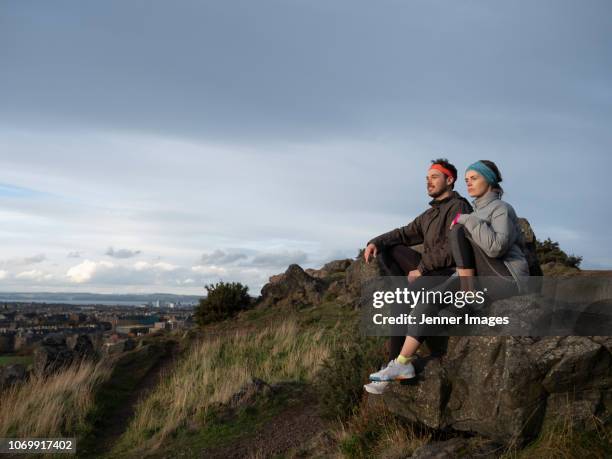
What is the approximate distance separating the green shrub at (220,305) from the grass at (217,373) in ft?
14.9

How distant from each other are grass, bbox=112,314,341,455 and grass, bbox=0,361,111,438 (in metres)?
1.20

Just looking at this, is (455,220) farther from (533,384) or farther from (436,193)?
(533,384)

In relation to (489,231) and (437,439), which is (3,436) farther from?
(489,231)

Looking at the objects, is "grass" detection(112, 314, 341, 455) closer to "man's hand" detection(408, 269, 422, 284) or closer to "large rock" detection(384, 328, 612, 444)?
"man's hand" detection(408, 269, 422, 284)

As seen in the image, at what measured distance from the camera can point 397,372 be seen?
6.25m

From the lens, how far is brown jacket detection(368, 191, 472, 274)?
6.46 metres

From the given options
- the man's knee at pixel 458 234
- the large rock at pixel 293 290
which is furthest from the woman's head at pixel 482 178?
the large rock at pixel 293 290

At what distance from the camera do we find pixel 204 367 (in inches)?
563

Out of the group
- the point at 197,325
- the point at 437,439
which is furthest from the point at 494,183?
the point at 197,325

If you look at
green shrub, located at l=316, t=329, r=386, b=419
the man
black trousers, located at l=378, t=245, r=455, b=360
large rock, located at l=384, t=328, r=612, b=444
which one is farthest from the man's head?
green shrub, located at l=316, t=329, r=386, b=419

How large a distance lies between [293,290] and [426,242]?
17.5 m

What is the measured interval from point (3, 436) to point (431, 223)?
358 inches

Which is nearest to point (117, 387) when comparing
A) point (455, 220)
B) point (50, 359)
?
point (50, 359)

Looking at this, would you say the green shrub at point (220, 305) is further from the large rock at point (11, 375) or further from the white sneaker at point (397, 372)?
the white sneaker at point (397, 372)
